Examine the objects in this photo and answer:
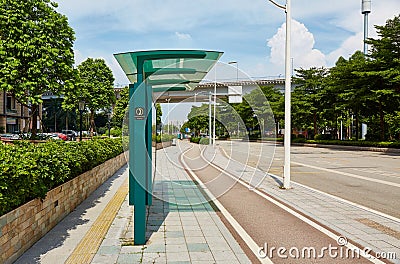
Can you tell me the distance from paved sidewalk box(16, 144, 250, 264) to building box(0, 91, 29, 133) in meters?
38.6

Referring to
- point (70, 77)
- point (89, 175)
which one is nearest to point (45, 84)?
point (70, 77)

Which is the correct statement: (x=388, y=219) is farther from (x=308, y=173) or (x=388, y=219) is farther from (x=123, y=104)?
→ (x=123, y=104)

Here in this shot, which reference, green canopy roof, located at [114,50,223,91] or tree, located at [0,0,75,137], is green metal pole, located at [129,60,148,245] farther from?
tree, located at [0,0,75,137]

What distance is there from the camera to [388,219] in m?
7.27

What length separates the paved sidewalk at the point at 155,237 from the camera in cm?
503

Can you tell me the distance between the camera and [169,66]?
689 centimetres

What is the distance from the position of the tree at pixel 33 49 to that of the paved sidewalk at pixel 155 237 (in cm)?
923

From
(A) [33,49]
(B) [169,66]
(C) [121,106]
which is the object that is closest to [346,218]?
(B) [169,66]

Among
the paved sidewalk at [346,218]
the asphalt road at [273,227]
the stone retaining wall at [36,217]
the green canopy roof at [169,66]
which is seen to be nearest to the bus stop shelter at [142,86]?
the green canopy roof at [169,66]

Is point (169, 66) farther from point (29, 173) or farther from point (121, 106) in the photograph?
point (121, 106)

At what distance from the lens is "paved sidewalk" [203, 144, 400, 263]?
Result: 587 centimetres

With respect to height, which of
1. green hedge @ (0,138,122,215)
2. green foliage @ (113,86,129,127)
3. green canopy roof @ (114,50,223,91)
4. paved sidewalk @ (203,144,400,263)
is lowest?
paved sidewalk @ (203,144,400,263)

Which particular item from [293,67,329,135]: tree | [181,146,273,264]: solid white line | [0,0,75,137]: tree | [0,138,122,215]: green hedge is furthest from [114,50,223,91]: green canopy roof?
[293,67,329,135]: tree

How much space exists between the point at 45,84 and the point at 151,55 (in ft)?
40.5
